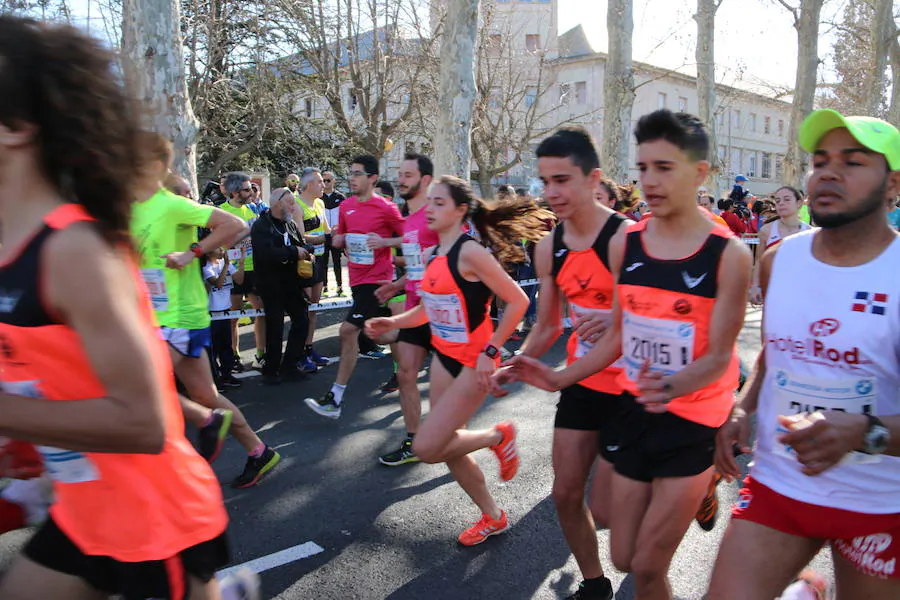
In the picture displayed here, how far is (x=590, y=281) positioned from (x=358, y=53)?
61.6ft

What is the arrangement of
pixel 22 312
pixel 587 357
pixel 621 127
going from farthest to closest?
pixel 621 127, pixel 587 357, pixel 22 312

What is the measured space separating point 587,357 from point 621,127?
1311 centimetres

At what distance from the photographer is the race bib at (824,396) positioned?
2043 mm

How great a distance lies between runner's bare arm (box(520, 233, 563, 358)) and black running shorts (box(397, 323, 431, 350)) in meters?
1.68

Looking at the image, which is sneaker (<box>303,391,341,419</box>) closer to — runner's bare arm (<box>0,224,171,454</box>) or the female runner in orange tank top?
the female runner in orange tank top

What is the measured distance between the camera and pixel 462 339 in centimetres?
398

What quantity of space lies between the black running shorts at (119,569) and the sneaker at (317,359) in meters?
6.48

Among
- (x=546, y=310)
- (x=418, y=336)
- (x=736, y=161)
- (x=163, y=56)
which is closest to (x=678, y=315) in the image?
(x=546, y=310)

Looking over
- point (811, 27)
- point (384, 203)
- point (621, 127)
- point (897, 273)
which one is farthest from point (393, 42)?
point (897, 273)

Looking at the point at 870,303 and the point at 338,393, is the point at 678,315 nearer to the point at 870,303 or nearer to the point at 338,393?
the point at 870,303

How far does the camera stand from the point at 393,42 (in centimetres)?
2084

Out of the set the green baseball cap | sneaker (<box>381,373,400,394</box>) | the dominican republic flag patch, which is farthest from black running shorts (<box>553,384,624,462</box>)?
sneaker (<box>381,373,400,394</box>)

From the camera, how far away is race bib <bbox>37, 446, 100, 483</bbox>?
1.70 metres

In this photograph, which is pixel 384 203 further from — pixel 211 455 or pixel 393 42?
pixel 393 42
